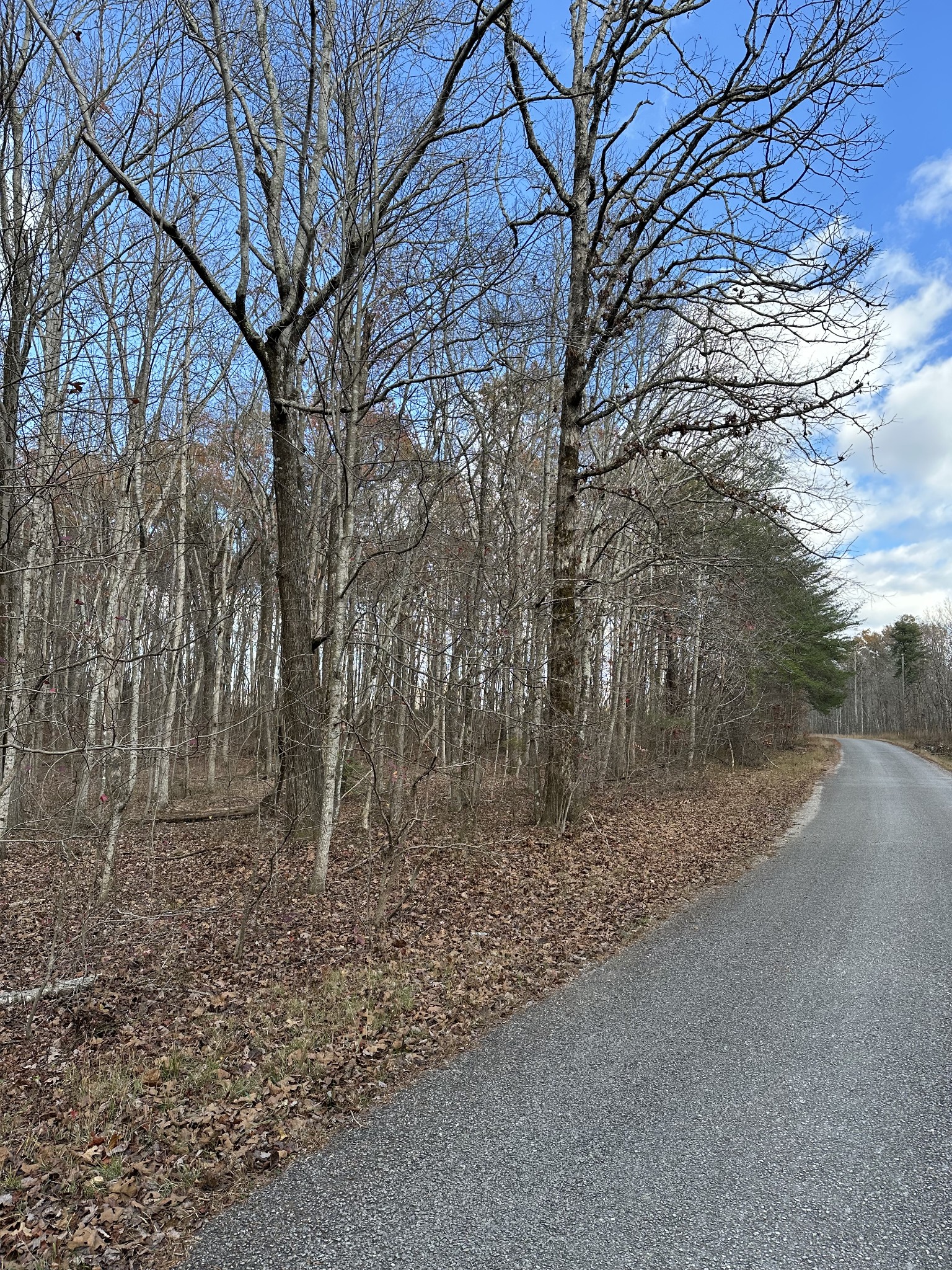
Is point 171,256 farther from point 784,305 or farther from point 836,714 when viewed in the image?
point 836,714

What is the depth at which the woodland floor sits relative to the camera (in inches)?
115

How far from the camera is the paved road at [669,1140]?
2518mm

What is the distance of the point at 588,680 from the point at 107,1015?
10.3 meters

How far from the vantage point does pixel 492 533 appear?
13398 mm

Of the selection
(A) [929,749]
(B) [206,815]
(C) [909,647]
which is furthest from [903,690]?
(B) [206,815]

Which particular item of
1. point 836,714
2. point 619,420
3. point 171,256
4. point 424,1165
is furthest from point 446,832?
point 836,714

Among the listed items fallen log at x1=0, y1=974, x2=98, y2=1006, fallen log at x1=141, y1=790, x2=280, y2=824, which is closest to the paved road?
fallen log at x1=0, y1=974, x2=98, y2=1006

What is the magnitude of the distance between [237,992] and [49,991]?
4.21 ft

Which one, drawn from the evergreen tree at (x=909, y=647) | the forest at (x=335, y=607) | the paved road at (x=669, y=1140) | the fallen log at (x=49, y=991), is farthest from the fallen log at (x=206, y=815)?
the evergreen tree at (x=909, y=647)

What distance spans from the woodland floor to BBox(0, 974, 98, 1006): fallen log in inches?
2.5

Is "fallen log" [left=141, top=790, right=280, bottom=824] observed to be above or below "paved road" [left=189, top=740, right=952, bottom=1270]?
above

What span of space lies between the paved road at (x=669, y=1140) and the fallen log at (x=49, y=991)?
2711 mm

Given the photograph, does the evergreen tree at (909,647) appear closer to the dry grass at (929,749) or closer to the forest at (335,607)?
the dry grass at (929,749)

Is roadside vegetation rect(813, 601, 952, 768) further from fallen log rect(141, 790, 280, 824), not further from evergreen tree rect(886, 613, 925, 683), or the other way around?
fallen log rect(141, 790, 280, 824)
